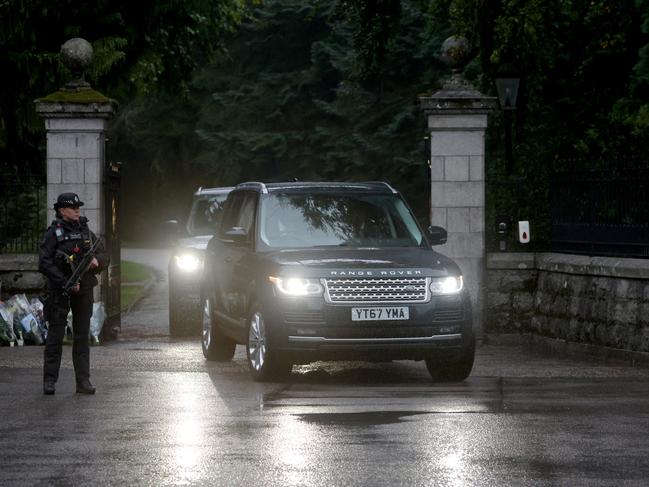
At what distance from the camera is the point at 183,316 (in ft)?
63.3

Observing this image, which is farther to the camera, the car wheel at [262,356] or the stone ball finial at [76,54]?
the stone ball finial at [76,54]

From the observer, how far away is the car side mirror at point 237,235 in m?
14.2

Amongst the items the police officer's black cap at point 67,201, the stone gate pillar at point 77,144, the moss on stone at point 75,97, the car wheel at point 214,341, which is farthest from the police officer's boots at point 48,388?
the moss on stone at point 75,97

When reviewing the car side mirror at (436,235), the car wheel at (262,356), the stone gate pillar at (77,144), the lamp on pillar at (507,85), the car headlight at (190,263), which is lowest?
the car wheel at (262,356)

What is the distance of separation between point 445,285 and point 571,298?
401 cm

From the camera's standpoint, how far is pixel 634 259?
15.9 metres

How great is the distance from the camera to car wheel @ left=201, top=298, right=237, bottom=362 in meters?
15.6

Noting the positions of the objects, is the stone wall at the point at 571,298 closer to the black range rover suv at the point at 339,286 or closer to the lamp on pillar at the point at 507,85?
the lamp on pillar at the point at 507,85

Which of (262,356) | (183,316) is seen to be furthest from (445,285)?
(183,316)

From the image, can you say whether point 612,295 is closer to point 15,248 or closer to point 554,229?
point 554,229

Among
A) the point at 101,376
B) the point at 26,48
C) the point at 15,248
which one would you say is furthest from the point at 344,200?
the point at 26,48

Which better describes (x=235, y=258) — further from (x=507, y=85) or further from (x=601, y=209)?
(x=507, y=85)

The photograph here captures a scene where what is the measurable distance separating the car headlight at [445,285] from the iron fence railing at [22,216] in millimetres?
6833

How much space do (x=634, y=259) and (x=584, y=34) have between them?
11.4 meters
